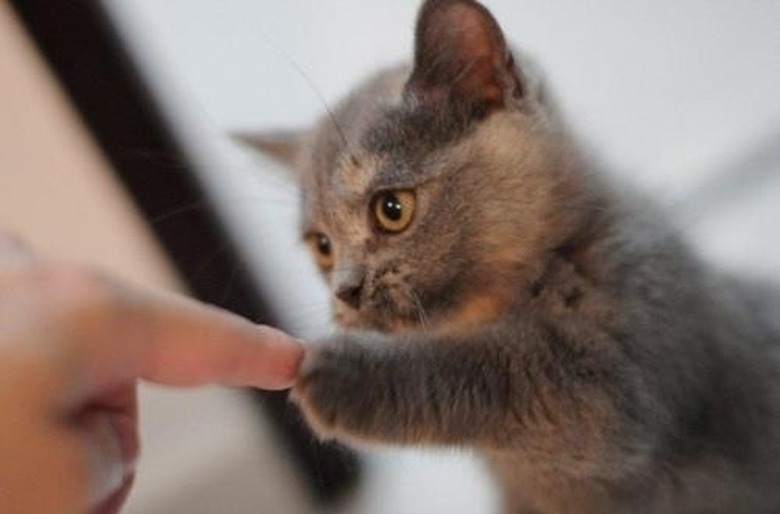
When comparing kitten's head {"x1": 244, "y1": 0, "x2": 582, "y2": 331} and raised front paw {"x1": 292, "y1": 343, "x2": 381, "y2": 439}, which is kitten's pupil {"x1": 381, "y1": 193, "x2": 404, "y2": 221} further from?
raised front paw {"x1": 292, "y1": 343, "x2": 381, "y2": 439}

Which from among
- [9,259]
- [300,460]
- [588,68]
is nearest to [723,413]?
[588,68]

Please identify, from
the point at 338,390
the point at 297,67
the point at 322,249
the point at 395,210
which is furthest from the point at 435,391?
the point at 297,67

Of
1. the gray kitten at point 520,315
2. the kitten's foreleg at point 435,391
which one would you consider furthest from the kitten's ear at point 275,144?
the kitten's foreleg at point 435,391

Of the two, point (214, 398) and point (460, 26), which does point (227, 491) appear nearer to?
point (214, 398)

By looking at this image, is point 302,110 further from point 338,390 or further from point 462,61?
point 338,390

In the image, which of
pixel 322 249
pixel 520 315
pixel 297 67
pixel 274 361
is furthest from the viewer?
pixel 297 67

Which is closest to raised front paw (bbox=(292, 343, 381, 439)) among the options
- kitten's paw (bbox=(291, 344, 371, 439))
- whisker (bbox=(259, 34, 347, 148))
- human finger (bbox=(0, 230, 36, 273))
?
kitten's paw (bbox=(291, 344, 371, 439))

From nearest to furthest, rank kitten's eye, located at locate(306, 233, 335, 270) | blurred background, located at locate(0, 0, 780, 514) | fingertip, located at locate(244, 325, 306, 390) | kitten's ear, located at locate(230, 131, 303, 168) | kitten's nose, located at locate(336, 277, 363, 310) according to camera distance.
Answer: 1. fingertip, located at locate(244, 325, 306, 390)
2. kitten's nose, located at locate(336, 277, 363, 310)
3. kitten's eye, located at locate(306, 233, 335, 270)
4. kitten's ear, located at locate(230, 131, 303, 168)
5. blurred background, located at locate(0, 0, 780, 514)
